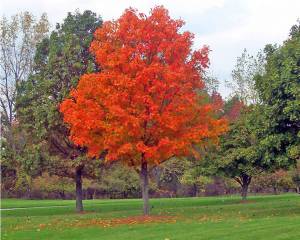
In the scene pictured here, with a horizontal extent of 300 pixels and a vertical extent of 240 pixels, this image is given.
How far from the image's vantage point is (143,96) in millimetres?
23609

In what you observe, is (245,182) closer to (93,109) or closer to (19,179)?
(19,179)

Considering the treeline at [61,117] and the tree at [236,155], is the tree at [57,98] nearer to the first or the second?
the treeline at [61,117]

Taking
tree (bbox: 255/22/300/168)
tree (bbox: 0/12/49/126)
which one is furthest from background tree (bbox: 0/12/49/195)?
tree (bbox: 255/22/300/168)

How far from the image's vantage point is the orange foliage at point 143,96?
23.7m

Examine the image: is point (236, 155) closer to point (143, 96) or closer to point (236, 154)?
point (236, 154)

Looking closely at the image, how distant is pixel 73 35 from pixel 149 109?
1216 centimetres

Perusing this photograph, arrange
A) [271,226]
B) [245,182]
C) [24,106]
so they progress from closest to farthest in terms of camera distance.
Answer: [271,226] → [24,106] → [245,182]

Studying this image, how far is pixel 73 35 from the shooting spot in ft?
111

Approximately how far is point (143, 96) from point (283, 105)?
639 centimetres

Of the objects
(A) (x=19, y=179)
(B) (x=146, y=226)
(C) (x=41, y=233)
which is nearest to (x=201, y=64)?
(B) (x=146, y=226)

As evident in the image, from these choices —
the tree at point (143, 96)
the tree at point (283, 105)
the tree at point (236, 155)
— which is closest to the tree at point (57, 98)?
the tree at point (143, 96)

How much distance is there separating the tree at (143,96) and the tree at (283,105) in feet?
9.86

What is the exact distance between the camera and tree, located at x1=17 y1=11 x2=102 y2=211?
32.2 m

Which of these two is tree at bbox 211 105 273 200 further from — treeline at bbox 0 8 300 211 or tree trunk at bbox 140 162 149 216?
tree trunk at bbox 140 162 149 216
